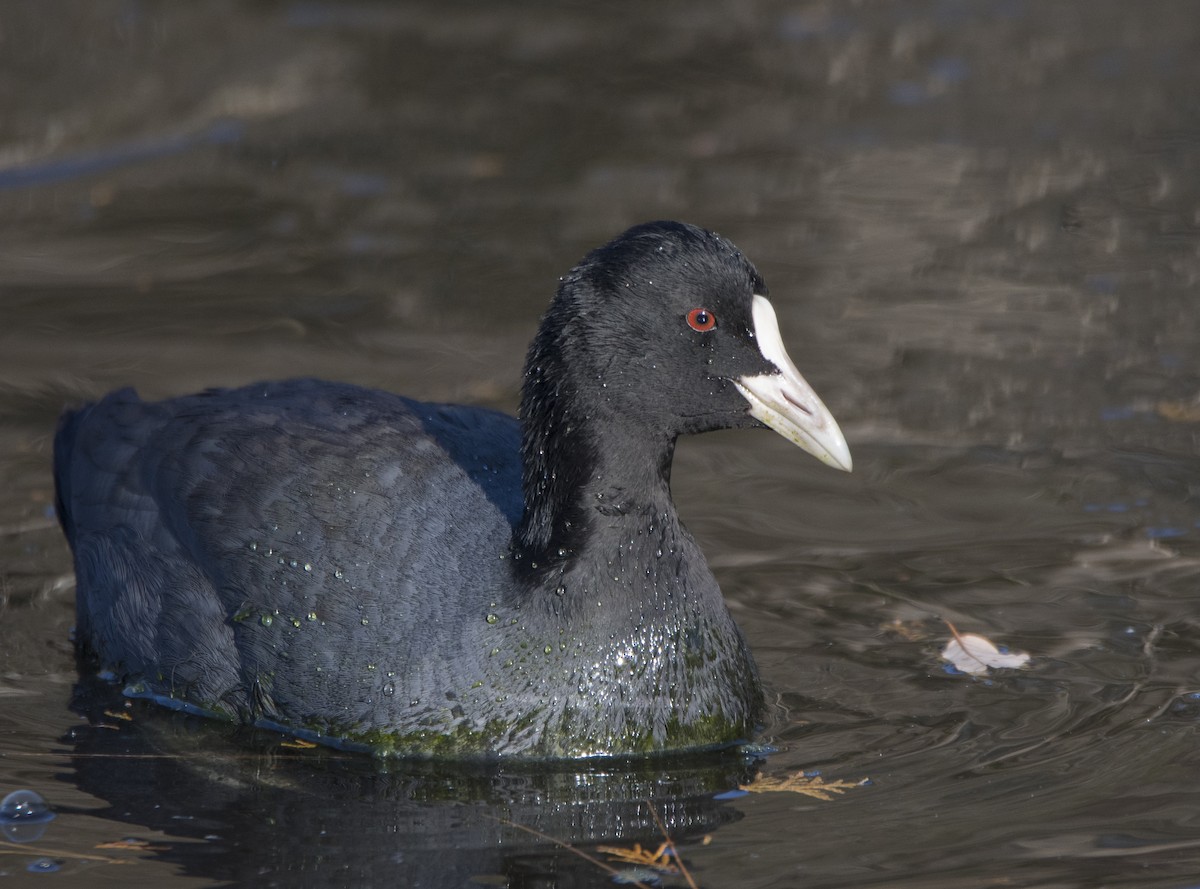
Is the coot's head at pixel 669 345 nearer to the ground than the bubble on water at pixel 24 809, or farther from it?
farther from it

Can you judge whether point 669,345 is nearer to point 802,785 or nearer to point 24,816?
point 802,785

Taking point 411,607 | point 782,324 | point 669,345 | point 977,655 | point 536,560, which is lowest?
point 977,655

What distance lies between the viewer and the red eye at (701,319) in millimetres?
4609

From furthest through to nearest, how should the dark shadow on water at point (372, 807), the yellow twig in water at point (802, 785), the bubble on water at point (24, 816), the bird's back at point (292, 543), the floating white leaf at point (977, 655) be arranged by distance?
the floating white leaf at point (977, 655), the bird's back at point (292, 543), the yellow twig in water at point (802, 785), the bubble on water at point (24, 816), the dark shadow on water at point (372, 807)

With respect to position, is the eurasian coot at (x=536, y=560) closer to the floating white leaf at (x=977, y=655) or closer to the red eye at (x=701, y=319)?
the red eye at (x=701, y=319)

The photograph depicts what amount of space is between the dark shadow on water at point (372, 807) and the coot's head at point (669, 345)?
877mm

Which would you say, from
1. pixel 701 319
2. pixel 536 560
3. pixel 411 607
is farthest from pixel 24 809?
pixel 701 319

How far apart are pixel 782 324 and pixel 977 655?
98.1 inches

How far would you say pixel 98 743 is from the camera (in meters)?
4.91

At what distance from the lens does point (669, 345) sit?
15.2 feet

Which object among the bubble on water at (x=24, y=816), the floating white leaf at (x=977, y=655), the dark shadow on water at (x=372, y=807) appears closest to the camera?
the dark shadow on water at (x=372, y=807)

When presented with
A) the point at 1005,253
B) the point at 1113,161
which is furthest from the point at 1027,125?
the point at 1005,253

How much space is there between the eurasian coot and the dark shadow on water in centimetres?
9

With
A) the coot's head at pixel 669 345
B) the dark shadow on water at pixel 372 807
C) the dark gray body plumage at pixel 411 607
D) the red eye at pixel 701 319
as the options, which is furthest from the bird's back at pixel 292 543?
the red eye at pixel 701 319
